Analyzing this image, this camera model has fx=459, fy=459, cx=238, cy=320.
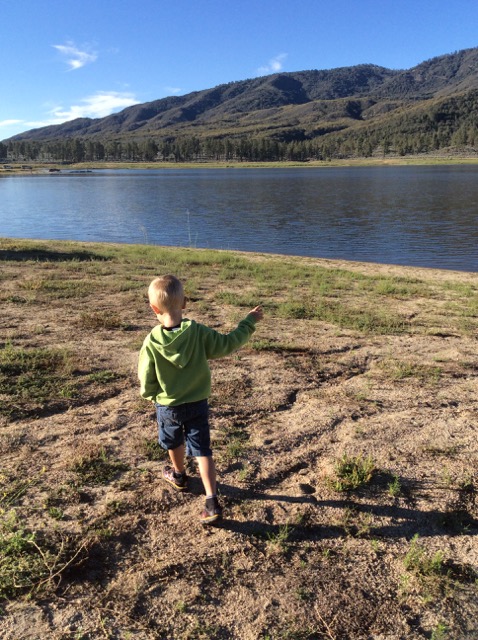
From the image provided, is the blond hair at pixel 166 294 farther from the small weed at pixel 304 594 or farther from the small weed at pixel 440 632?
the small weed at pixel 440 632

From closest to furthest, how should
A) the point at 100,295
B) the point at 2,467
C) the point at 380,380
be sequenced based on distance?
the point at 2,467 < the point at 380,380 < the point at 100,295

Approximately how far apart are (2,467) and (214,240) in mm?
26631

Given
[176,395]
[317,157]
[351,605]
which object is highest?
[317,157]

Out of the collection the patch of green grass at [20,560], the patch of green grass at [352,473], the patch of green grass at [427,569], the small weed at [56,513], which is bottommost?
the patch of green grass at [427,569]

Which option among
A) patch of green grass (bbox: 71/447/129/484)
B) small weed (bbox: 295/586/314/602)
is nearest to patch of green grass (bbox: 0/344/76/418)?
patch of green grass (bbox: 71/447/129/484)

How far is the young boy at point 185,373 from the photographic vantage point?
3486 mm

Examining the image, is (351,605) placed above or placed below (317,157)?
below

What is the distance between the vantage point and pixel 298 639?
261cm

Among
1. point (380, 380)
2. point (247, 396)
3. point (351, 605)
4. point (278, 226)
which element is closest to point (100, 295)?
point (247, 396)

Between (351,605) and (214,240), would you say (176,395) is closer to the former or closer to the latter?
(351,605)

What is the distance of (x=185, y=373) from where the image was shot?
3.57 m

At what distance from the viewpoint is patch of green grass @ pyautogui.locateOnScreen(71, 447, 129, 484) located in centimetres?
396

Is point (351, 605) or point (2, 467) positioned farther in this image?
point (2, 467)

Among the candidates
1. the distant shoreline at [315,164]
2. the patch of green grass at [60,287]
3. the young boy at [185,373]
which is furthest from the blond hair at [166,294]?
the distant shoreline at [315,164]
